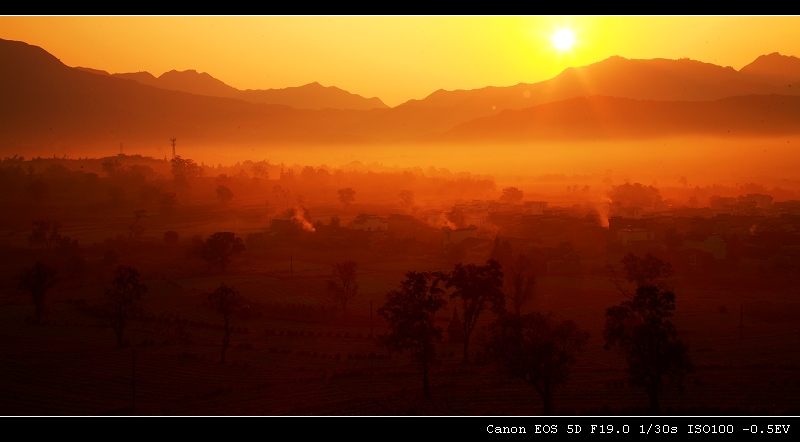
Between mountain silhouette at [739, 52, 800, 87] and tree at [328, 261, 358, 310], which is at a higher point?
mountain silhouette at [739, 52, 800, 87]

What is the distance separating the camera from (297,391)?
34.2 ft

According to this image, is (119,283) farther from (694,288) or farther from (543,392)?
Result: (694,288)

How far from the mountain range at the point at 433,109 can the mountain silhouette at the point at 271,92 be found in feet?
2.79

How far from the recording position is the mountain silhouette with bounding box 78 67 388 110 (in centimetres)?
13925

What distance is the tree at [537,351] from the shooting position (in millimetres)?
9000

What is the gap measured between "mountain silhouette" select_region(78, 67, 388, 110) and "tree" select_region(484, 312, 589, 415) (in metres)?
135

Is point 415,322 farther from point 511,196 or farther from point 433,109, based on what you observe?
point 433,109

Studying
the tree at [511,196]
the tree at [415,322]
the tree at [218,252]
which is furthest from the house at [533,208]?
the tree at [415,322]

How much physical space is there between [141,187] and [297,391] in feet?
119

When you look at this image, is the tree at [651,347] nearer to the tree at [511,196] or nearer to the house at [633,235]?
the house at [633,235]

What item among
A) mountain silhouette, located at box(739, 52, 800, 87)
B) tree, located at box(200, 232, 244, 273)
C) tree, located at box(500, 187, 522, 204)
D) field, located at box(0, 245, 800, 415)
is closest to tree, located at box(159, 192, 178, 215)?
tree, located at box(200, 232, 244, 273)

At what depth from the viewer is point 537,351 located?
9.11 metres

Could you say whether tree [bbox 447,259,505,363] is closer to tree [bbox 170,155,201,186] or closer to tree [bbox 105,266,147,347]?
tree [bbox 105,266,147,347]

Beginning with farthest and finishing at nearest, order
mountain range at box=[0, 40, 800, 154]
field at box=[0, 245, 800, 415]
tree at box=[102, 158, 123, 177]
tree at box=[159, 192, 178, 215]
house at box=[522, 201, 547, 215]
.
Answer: mountain range at box=[0, 40, 800, 154] → tree at box=[102, 158, 123, 177] → tree at box=[159, 192, 178, 215] → house at box=[522, 201, 547, 215] → field at box=[0, 245, 800, 415]
